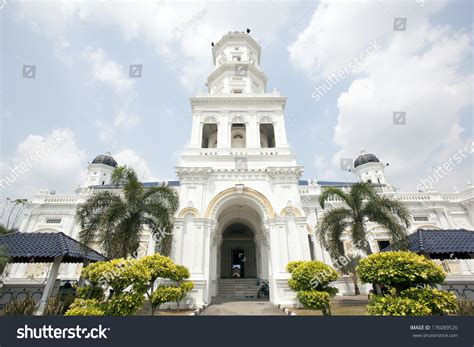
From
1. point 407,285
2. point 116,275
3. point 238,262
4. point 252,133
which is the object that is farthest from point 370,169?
point 116,275

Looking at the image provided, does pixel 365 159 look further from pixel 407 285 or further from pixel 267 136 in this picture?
pixel 407 285

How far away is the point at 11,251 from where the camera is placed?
1061 centimetres

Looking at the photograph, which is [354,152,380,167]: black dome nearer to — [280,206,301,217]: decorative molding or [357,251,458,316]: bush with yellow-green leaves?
[280,206,301,217]: decorative molding

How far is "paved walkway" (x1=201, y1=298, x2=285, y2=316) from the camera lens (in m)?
11.1

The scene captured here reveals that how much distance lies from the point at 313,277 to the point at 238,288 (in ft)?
29.8

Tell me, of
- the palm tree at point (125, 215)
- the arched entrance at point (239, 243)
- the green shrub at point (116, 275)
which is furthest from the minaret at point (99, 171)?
the green shrub at point (116, 275)

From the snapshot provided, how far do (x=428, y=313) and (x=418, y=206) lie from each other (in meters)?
23.7

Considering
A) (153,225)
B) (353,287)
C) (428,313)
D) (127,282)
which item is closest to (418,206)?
(353,287)

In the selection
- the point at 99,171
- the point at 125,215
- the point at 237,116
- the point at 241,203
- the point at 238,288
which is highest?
the point at 99,171

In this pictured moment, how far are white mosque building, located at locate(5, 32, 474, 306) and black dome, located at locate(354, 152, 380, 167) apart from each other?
10.2 metres

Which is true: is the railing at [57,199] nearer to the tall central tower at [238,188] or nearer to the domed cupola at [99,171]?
the domed cupola at [99,171]

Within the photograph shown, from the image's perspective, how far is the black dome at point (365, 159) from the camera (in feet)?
121

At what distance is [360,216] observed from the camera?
14.0 meters

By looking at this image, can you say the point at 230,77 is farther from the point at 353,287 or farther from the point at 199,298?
the point at 353,287
